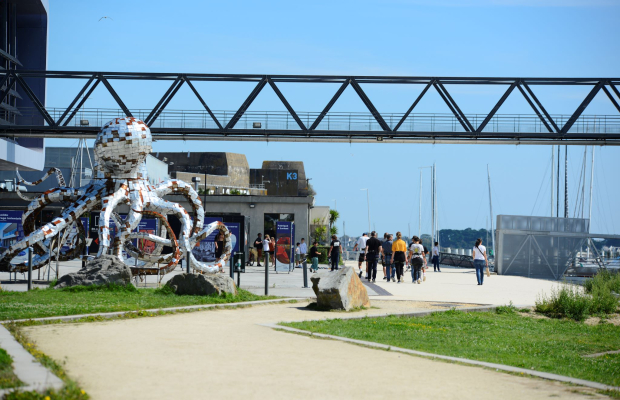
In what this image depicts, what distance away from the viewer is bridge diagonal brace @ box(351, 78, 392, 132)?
28344 millimetres

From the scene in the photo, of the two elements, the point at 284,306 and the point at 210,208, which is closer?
the point at 284,306

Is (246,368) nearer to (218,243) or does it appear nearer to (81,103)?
(81,103)

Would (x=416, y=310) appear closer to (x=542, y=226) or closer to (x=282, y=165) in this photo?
(x=542, y=226)

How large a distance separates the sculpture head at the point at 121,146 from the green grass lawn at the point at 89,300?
18.4 feet

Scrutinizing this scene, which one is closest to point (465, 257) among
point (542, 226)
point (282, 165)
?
point (542, 226)

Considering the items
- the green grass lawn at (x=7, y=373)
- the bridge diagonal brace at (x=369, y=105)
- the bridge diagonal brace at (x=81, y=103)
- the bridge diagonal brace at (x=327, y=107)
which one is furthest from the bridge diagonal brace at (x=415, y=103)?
the green grass lawn at (x=7, y=373)

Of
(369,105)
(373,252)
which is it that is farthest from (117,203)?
(369,105)

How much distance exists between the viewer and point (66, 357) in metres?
8.19

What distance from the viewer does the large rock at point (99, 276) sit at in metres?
17.4

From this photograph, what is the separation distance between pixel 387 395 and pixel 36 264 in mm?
17815

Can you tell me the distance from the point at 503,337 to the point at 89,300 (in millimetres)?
8359

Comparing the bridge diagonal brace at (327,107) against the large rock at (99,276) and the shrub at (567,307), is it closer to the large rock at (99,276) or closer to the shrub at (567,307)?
the large rock at (99,276)

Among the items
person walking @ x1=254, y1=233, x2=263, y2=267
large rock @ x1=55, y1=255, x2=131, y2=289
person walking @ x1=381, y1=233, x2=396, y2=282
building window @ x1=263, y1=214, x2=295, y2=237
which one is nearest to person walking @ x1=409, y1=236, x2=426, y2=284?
person walking @ x1=381, y1=233, x2=396, y2=282

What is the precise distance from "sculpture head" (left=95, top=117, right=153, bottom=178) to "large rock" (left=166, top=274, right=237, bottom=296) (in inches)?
252
